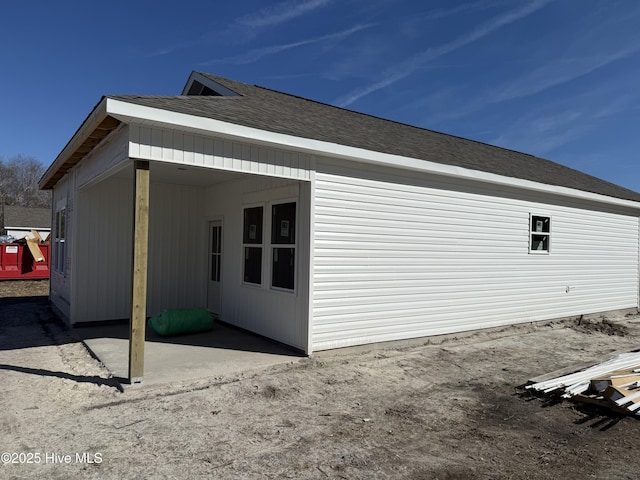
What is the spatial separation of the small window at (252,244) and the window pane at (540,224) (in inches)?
246

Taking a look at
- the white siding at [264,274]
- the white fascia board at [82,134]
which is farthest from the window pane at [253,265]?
the white fascia board at [82,134]

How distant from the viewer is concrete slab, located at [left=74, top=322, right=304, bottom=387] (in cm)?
Answer: 559

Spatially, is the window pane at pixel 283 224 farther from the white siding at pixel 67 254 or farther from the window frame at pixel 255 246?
the white siding at pixel 67 254

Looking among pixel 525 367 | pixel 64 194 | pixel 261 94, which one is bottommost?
pixel 525 367

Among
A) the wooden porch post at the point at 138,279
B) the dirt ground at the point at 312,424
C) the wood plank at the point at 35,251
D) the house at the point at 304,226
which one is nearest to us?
the dirt ground at the point at 312,424

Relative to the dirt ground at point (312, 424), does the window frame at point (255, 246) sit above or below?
above

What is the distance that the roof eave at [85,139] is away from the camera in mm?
5248

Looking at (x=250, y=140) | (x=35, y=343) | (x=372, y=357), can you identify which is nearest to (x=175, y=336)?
(x=35, y=343)

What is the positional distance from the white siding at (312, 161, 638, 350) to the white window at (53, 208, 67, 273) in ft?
21.9

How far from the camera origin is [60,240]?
10.6 m

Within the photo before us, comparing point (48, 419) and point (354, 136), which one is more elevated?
point (354, 136)

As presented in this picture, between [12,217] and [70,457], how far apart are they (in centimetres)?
3748

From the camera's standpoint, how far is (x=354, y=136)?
765 cm

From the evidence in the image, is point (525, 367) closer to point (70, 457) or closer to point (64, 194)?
point (70, 457)
